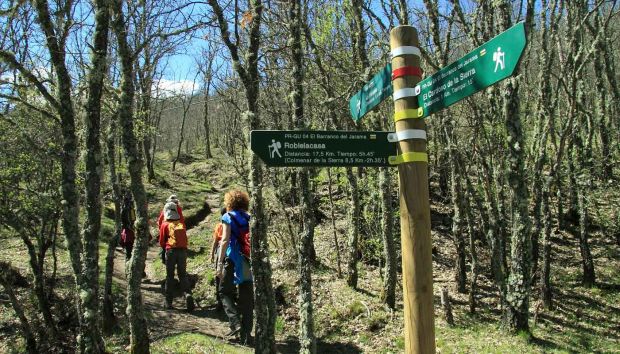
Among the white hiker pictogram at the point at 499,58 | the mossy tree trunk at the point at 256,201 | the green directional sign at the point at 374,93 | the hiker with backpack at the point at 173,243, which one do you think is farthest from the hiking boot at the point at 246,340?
the white hiker pictogram at the point at 499,58

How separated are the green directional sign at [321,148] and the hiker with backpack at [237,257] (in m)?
4.07

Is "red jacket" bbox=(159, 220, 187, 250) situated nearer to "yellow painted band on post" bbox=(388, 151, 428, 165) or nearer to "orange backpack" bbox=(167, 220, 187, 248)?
"orange backpack" bbox=(167, 220, 187, 248)

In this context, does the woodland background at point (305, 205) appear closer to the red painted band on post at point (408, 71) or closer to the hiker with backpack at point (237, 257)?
the hiker with backpack at point (237, 257)

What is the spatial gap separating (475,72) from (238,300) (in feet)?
18.0

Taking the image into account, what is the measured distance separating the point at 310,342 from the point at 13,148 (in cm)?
594

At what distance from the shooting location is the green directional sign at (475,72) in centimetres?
216

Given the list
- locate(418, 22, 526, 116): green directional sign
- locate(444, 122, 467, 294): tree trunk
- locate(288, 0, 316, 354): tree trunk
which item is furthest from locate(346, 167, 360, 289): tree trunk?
locate(418, 22, 526, 116): green directional sign

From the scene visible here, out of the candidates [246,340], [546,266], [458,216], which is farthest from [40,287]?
[546,266]

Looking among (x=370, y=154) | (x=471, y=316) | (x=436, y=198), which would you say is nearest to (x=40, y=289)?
(x=370, y=154)

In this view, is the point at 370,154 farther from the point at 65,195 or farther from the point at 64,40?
the point at 64,40

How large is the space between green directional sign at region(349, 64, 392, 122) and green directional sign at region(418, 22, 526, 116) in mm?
319

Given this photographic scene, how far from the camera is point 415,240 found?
8.73ft

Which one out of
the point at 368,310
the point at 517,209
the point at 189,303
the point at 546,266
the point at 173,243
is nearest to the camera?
the point at 517,209

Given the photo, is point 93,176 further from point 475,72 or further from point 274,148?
point 475,72
